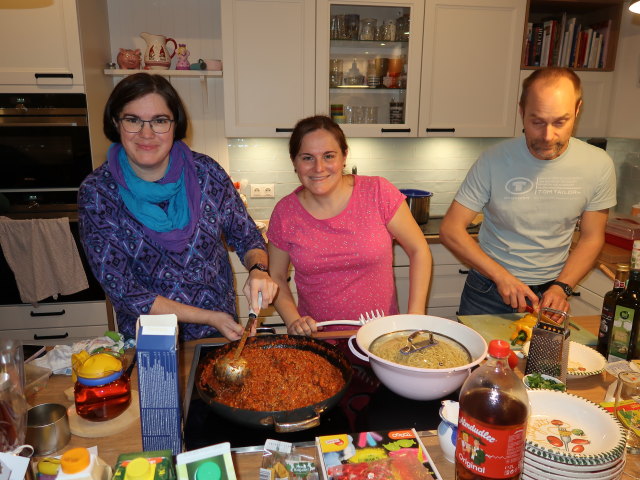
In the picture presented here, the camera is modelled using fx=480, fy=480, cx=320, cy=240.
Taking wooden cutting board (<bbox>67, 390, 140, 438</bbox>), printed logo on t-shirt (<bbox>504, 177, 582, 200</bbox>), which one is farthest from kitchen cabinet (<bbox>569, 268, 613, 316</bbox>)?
wooden cutting board (<bbox>67, 390, 140, 438</bbox>)

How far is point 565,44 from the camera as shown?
309 centimetres

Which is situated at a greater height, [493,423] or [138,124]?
[138,124]

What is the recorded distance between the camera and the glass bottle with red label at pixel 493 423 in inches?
29.0

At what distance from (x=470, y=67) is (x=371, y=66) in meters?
0.62

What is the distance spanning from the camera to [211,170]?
5.20ft

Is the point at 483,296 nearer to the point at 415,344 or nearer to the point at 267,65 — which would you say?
the point at 415,344

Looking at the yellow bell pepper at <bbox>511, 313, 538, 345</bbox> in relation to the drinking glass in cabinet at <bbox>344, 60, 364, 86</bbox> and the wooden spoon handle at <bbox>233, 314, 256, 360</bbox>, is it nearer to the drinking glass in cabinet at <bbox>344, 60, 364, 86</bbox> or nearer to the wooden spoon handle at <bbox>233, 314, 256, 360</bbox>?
the wooden spoon handle at <bbox>233, 314, 256, 360</bbox>

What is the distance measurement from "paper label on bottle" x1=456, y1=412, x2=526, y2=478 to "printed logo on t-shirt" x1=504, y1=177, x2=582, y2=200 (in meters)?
1.23

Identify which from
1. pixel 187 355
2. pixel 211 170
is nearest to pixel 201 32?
pixel 211 170

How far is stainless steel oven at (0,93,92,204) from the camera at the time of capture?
2.59m

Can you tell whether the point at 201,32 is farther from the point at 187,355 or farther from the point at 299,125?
the point at 187,355

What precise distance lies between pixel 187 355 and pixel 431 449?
0.70m

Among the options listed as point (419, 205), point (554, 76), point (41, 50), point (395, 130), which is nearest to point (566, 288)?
point (554, 76)

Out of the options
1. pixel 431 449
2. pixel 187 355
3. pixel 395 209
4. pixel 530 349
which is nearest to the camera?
pixel 431 449
